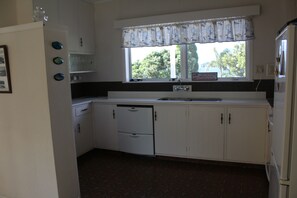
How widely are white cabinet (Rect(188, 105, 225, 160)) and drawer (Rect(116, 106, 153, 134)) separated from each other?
0.64 metres

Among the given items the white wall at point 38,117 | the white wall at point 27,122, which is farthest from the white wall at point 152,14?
the white wall at point 27,122

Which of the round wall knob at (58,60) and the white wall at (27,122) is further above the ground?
the round wall knob at (58,60)

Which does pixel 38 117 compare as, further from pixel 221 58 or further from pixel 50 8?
pixel 221 58

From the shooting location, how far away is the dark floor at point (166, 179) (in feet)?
9.13

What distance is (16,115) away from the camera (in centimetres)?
242

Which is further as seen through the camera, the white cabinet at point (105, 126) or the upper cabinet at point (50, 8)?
the white cabinet at point (105, 126)

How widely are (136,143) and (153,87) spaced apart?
102cm

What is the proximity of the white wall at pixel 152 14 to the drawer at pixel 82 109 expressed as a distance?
774 millimetres

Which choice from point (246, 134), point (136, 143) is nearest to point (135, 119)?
point (136, 143)

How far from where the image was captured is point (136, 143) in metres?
3.85

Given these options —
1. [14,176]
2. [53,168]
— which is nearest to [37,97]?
[53,168]

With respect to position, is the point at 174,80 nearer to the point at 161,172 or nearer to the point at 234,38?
the point at 234,38

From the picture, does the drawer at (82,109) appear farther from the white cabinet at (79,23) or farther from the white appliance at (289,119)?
the white appliance at (289,119)

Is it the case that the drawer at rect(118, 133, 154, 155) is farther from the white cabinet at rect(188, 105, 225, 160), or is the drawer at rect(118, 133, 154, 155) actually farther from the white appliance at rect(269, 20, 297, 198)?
the white appliance at rect(269, 20, 297, 198)
